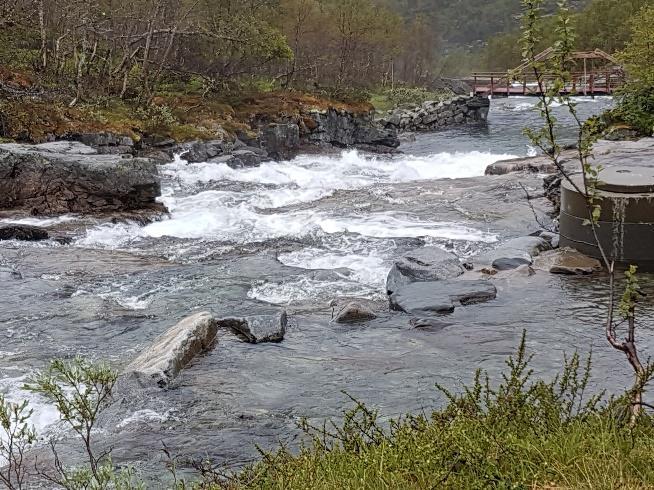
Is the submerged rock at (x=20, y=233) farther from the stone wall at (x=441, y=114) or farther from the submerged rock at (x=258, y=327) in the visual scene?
the stone wall at (x=441, y=114)

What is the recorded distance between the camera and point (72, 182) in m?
15.3

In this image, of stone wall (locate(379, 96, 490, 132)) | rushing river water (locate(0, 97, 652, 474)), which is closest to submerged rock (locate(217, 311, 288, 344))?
rushing river water (locate(0, 97, 652, 474))

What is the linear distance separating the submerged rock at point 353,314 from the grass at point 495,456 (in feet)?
15.4

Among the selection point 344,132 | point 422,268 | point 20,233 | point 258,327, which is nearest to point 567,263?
point 422,268

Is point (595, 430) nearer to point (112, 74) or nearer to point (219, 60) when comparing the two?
point (112, 74)

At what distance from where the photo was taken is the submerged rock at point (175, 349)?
7.24 m

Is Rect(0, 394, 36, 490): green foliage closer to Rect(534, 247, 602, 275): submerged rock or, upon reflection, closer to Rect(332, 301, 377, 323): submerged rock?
Rect(332, 301, 377, 323): submerged rock

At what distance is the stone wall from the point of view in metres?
39.1

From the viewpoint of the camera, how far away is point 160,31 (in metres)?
25.4

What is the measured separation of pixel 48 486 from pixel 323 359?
3434 millimetres

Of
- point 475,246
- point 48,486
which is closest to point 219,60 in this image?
point 475,246

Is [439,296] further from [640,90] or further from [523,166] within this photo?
[640,90]

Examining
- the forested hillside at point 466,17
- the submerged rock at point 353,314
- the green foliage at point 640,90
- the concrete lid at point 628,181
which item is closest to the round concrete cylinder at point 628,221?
the concrete lid at point 628,181

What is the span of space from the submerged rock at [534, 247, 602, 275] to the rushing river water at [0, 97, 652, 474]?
10.8 inches
